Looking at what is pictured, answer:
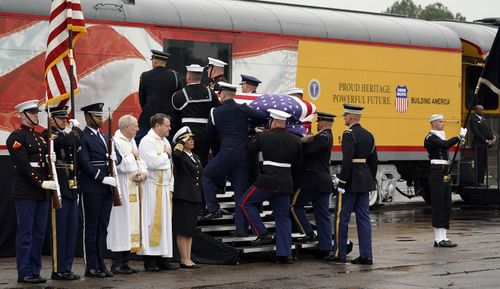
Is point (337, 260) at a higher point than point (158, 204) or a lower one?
lower

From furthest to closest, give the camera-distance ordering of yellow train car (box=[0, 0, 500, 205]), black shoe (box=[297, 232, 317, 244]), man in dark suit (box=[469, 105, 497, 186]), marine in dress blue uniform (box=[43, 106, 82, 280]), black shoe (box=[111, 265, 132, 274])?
man in dark suit (box=[469, 105, 497, 186])
yellow train car (box=[0, 0, 500, 205])
black shoe (box=[297, 232, 317, 244])
black shoe (box=[111, 265, 132, 274])
marine in dress blue uniform (box=[43, 106, 82, 280])

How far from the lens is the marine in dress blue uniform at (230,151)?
46.2 ft

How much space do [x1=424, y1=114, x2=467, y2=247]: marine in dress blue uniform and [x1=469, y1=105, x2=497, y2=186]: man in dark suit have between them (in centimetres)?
697

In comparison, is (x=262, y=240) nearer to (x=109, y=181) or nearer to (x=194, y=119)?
(x=194, y=119)

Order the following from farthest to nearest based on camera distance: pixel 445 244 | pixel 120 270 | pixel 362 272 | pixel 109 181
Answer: pixel 445 244 → pixel 362 272 → pixel 120 270 → pixel 109 181

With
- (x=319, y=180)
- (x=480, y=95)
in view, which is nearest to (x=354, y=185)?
(x=319, y=180)

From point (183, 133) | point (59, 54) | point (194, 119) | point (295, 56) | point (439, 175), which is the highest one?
point (295, 56)

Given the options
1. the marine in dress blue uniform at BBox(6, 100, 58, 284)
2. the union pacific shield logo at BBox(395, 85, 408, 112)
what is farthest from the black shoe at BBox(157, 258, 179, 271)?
the union pacific shield logo at BBox(395, 85, 408, 112)

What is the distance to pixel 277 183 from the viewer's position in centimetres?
1370

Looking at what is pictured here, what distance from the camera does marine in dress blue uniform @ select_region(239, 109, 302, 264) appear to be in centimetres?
1374

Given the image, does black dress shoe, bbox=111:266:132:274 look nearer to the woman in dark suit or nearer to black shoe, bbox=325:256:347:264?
the woman in dark suit

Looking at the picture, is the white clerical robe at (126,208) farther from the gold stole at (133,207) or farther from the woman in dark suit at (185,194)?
the woman in dark suit at (185,194)

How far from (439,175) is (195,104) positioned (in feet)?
13.0

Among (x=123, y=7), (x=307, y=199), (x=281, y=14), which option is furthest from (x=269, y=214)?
(x=281, y=14)
